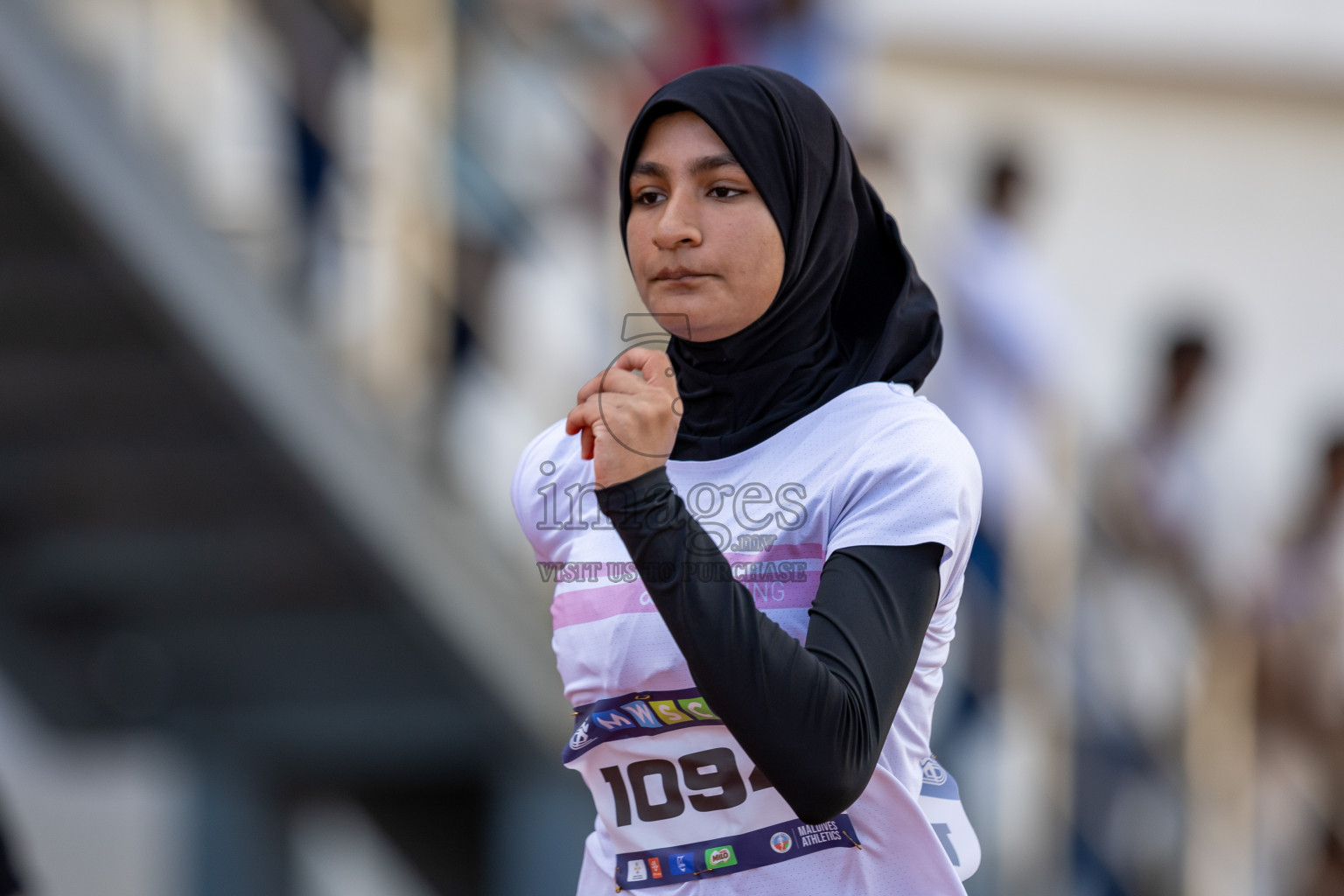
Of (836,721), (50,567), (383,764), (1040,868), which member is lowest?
(1040,868)

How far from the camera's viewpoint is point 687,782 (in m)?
1.04

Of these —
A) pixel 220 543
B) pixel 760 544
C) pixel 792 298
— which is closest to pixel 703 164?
pixel 792 298

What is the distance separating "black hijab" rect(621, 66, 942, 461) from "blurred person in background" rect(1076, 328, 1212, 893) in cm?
406

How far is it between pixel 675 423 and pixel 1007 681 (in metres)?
4.10

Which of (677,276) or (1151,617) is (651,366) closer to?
(677,276)

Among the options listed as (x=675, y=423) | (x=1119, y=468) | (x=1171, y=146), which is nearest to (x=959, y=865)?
(x=675, y=423)

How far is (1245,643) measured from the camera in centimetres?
542

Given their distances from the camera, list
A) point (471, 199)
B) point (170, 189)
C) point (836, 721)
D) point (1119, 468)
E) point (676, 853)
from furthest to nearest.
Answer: point (1119, 468), point (471, 199), point (170, 189), point (676, 853), point (836, 721)

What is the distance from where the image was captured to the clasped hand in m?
0.97

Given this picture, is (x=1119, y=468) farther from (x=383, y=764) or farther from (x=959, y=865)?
(x=959, y=865)

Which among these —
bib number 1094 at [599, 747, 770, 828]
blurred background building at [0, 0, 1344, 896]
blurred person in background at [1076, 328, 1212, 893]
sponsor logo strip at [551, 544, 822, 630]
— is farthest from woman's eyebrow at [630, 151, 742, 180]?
blurred person in background at [1076, 328, 1212, 893]

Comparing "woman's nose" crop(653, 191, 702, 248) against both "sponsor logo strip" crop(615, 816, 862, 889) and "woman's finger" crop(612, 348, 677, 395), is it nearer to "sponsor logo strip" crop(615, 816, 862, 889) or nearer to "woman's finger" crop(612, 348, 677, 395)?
"woman's finger" crop(612, 348, 677, 395)

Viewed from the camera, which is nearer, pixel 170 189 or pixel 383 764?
pixel 170 189

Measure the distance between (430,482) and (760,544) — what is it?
323 cm
